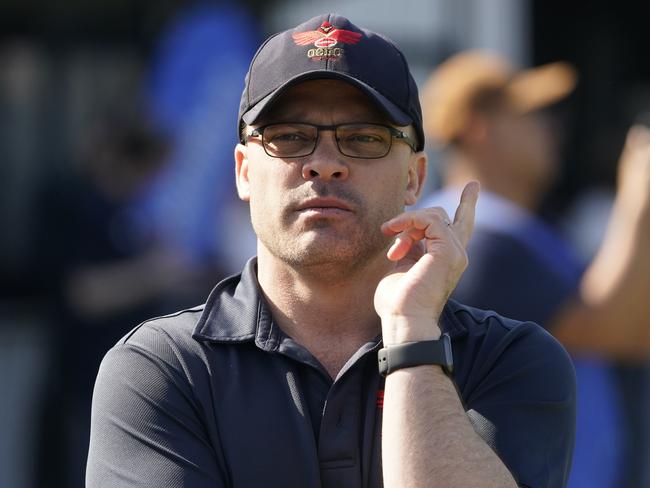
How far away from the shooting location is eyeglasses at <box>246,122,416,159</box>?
3.02 meters

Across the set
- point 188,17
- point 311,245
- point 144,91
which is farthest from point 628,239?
point 144,91

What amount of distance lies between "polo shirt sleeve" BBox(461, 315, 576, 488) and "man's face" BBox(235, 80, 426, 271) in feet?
1.14

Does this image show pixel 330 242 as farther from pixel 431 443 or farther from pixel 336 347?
pixel 431 443

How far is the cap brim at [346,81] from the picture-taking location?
9.83 ft

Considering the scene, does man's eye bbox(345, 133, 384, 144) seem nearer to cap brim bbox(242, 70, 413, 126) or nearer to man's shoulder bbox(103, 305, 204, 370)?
cap brim bbox(242, 70, 413, 126)

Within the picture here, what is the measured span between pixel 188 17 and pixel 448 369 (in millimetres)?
5144

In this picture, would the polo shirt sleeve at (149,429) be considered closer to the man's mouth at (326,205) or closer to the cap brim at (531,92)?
the man's mouth at (326,205)

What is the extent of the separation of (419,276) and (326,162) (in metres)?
0.32

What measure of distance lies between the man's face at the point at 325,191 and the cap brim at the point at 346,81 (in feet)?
0.08

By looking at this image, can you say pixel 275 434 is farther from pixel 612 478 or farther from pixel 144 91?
pixel 144 91

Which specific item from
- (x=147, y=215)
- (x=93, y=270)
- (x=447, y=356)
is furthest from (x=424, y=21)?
(x=447, y=356)

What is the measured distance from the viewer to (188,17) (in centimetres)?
767

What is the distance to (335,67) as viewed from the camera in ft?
9.91

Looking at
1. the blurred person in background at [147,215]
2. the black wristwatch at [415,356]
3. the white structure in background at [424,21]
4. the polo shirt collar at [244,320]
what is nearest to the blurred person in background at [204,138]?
the blurred person in background at [147,215]
